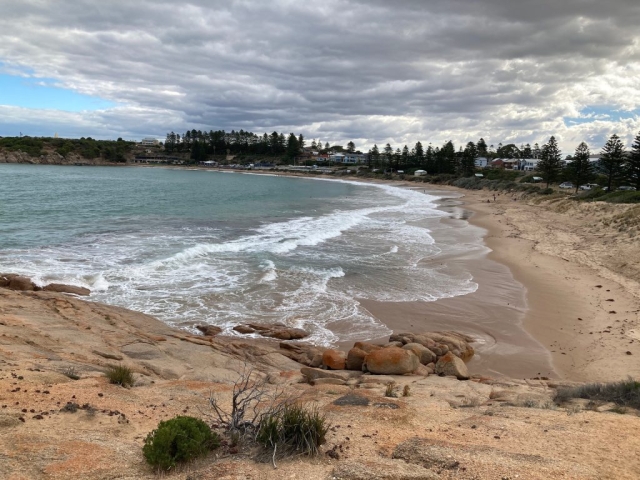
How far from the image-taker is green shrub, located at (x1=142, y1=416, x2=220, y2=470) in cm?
507

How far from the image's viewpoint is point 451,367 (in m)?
10.7

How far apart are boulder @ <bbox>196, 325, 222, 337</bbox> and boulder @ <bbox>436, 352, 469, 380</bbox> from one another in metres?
6.66

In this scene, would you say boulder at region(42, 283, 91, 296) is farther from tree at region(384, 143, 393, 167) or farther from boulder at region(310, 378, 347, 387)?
tree at region(384, 143, 393, 167)

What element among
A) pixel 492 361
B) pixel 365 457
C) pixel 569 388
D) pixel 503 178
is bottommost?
pixel 492 361

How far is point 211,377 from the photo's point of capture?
377 inches

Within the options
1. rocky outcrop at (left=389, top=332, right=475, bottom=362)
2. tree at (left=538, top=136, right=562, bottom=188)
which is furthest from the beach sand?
tree at (left=538, top=136, right=562, bottom=188)

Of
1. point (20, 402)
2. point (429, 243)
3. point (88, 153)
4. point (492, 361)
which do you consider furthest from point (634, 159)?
point (88, 153)

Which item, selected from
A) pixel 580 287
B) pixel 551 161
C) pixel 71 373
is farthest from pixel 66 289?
pixel 551 161

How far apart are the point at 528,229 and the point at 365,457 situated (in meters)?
33.6

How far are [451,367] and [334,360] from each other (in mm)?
2959

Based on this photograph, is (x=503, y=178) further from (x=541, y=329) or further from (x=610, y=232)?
(x=541, y=329)

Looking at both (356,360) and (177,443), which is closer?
(177,443)

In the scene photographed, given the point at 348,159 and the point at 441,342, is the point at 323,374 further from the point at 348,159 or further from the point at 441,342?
the point at 348,159

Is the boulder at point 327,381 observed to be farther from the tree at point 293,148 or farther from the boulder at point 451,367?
the tree at point 293,148
